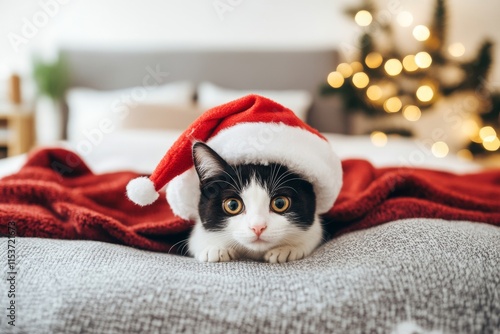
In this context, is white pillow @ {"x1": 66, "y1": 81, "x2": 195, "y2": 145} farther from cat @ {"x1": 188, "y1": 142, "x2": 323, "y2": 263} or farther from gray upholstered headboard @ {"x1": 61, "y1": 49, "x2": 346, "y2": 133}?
cat @ {"x1": 188, "y1": 142, "x2": 323, "y2": 263}

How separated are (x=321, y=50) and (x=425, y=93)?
0.77 meters

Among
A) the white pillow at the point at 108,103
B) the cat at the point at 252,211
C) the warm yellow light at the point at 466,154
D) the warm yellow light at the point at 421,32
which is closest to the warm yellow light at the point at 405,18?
the warm yellow light at the point at 421,32

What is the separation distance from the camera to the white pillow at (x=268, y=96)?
2.41m

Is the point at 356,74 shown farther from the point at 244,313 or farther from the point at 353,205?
the point at 244,313

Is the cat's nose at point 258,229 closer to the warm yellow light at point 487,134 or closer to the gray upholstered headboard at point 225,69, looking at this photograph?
the gray upholstered headboard at point 225,69

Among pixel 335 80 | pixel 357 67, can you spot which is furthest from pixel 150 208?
pixel 357 67

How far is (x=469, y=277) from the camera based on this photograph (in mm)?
593

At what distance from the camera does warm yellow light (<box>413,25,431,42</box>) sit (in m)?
2.66

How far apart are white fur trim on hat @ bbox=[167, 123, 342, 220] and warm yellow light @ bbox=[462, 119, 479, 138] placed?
2.39 meters

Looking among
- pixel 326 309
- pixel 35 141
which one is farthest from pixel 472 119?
pixel 35 141

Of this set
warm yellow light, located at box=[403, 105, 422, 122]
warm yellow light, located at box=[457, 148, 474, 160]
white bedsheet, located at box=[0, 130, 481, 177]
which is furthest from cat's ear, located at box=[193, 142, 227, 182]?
warm yellow light, located at box=[457, 148, 474, 160]

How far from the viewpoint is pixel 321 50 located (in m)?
2.74

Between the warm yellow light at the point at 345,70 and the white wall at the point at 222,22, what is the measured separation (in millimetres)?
167

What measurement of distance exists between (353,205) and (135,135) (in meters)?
1.27
